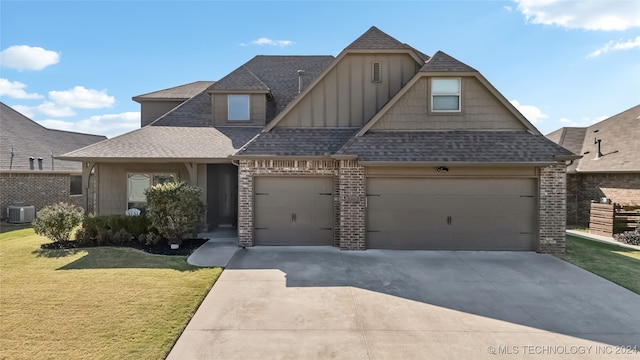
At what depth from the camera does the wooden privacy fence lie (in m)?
12.5

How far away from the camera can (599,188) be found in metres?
15.1

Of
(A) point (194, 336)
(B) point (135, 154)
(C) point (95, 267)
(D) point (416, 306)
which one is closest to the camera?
(A) point (194, 336)

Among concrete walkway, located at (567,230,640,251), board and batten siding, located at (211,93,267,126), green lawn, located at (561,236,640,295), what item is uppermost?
board and batten siding, located at (211,93,267,126)

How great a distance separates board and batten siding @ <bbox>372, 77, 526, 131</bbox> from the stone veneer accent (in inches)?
82.6

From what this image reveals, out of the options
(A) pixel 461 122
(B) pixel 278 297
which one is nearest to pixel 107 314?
(B) pixel 278 297

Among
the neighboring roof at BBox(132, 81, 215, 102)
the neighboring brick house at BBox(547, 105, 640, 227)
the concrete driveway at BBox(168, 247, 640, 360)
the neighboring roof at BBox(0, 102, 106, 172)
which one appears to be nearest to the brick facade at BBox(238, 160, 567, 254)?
the concrete driveway at BBox(168, 247, 640, 360)

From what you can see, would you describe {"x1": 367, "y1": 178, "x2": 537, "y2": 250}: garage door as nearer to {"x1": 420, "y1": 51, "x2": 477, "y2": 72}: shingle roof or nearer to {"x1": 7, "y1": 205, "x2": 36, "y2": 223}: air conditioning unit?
{"x1": 420, "y1": 51, "x2": 477, "y2": 72}: shingle roof

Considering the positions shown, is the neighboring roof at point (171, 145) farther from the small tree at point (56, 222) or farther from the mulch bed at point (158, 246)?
the mulch bed at point (158, 246)

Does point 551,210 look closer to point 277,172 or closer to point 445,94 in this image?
point 445,94

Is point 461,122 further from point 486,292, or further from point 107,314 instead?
point 107,314

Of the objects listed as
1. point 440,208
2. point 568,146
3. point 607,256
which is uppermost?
point 568,146

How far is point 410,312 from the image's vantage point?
5.41 metres

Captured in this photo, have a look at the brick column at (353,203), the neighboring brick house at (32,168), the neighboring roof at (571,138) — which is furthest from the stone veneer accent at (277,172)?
the neighboring roof at (571,138)

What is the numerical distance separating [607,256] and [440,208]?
524 cm
